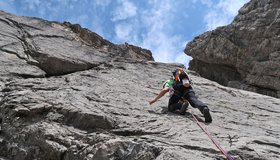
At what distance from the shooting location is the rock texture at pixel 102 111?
32.1 ft

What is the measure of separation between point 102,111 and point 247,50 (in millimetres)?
23292

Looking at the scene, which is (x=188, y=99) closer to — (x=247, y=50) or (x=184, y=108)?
(x=184, y=108)

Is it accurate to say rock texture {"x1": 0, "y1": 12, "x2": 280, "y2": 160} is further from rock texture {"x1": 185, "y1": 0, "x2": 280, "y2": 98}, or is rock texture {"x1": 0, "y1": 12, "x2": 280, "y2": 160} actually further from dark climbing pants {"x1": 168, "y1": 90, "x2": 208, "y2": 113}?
rock texture {"x1": 185, "y1": 0, "x2": 280, "y2": 98}

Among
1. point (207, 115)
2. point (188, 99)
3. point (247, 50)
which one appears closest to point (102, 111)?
point (188, 99)

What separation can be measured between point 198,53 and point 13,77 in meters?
23.5

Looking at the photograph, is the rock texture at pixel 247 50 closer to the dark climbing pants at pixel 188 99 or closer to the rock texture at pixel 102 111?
the rock texture at pixel 102 111

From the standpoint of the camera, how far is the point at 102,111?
475 inches

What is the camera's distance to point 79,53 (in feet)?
62.1

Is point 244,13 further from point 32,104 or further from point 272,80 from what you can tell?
point 32,104

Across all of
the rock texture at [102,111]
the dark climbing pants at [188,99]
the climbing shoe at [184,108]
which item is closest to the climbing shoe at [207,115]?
the dark climbing pants at [188,99]

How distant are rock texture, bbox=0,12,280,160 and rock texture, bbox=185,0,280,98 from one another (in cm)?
1403

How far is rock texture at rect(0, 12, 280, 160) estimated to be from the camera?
9789mm

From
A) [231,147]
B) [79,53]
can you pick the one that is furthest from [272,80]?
[231,147]

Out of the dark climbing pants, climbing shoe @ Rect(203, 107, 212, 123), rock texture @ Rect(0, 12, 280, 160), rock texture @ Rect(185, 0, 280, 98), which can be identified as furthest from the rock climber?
rock texture @ Rect(185, 0, 280, 98)
